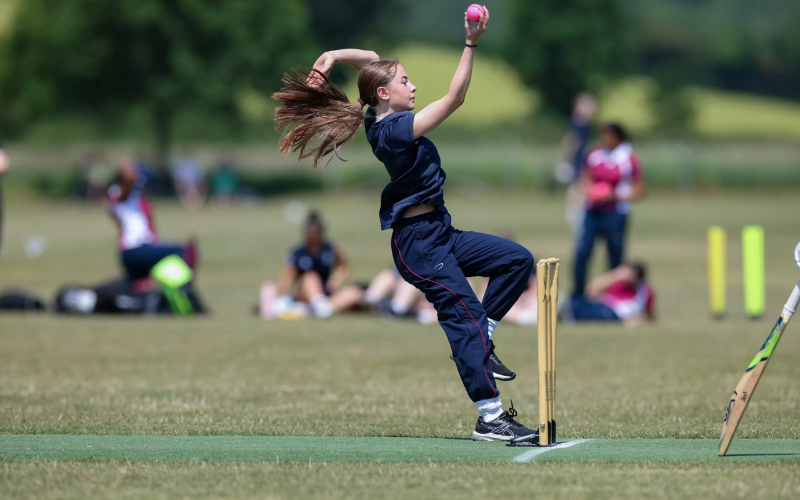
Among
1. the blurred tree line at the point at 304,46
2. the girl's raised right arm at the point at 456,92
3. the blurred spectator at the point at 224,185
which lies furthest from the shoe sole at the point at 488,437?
the blurred tree line at the point at 304,46

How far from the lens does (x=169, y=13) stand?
156 feet

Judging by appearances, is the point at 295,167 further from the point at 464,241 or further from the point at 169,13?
the point at 464,241

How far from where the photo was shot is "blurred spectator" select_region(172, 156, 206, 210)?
44.3 m

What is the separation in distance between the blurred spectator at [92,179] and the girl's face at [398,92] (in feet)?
121

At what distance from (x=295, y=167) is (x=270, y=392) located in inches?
1790

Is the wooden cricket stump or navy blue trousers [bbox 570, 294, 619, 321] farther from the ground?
the wooden cricket stump

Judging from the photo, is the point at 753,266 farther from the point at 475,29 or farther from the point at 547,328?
the point at 475,29

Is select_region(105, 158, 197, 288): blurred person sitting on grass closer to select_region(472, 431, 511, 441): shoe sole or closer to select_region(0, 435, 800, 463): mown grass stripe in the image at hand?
select_region(0, 435, 800, 463): mown grass stripe

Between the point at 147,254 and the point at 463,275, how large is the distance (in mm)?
7595


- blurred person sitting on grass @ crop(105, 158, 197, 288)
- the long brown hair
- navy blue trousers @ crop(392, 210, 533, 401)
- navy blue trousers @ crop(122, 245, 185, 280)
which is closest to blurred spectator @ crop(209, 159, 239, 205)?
blurred person sitting on grass @ crop(105, 158, 197, 288)

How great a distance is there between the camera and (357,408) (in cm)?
740

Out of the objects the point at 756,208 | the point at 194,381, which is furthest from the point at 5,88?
the point at 194,381

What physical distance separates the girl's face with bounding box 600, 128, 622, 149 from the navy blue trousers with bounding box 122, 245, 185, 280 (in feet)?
17.7

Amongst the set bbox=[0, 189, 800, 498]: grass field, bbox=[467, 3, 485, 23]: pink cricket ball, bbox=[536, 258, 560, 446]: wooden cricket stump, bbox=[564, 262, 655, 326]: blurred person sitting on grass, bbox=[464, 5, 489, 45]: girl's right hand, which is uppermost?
bbox=[467, 3, 485, 23]: pink cricket ball
